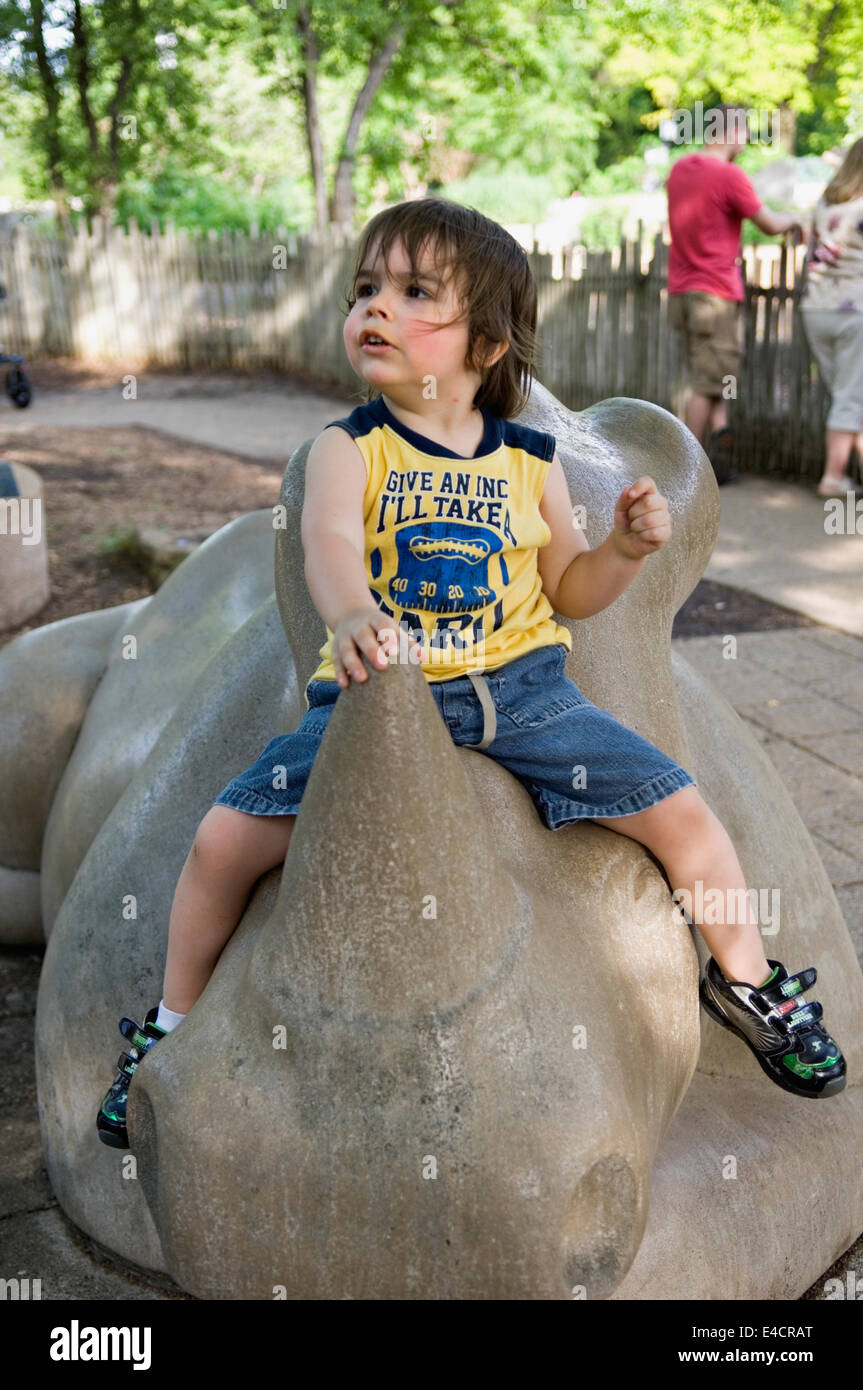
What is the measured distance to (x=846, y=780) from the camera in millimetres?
5180

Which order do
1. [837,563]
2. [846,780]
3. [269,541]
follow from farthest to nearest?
[837,563] → [846,780] → [269,541]

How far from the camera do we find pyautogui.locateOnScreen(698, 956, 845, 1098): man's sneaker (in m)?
2.28

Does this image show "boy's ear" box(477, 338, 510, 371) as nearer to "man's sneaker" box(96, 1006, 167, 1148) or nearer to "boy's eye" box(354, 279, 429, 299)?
"boy's eye" box(354, 279, 429, 299)

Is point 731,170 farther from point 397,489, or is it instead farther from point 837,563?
point 397,489

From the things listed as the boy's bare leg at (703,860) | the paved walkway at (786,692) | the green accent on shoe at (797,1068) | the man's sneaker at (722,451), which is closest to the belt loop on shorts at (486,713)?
the boy's bare leg at (703,860)

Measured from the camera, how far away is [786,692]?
6.18 metres

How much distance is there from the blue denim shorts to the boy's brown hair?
0.56 m

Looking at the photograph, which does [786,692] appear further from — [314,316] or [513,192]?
[513,192]

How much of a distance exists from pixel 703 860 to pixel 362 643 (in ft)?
2.47

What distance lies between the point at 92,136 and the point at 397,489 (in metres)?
20.3

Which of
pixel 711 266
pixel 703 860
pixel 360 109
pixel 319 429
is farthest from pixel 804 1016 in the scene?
pixel 360 109

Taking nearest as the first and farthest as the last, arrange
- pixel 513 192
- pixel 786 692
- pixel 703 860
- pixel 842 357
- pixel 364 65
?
pixel 703 860, pixel 786 692, pixel 842 357, pixel 364 65, pixel 513 192
